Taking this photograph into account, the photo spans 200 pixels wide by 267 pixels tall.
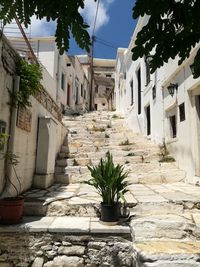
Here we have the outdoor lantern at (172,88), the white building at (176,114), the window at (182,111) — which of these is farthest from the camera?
the outdoor lantern at (172,88)

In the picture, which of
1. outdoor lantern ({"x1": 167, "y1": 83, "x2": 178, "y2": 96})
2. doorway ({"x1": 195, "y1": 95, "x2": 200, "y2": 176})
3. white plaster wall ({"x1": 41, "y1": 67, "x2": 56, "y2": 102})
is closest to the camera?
doorway ({"x1": 195, "y1": 95, "x2": 200, "y2": 176})

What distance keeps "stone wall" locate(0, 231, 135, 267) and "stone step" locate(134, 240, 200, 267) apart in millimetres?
534

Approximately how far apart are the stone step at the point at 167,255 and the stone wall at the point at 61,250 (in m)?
0.53

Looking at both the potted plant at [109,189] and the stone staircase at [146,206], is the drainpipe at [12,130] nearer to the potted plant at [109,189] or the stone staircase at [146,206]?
the stone staircase at [146,206]

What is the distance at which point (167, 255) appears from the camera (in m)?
2.56

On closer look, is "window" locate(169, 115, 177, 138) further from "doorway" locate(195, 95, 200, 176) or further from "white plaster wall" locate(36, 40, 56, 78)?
"white plaster wall" locate(36, 40, 56, 78)

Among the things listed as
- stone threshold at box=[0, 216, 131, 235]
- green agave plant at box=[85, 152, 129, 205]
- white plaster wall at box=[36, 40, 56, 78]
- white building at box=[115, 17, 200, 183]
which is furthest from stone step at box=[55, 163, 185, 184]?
white plaster wall at box=[36, 40, 56, 78]

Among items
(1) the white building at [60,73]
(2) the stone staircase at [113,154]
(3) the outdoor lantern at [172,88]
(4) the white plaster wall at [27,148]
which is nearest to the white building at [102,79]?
(1) the white building at [60,73]

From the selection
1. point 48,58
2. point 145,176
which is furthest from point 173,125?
point 48,58

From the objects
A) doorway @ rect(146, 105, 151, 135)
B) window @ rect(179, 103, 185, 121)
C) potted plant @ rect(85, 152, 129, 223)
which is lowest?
potted plant @ rect(85, 152, 129, 223)

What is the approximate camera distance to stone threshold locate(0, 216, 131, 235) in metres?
3.27

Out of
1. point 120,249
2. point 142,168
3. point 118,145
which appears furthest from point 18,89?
point 118,145

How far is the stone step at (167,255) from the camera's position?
249cm

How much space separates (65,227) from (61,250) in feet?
0.97
